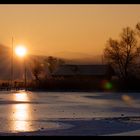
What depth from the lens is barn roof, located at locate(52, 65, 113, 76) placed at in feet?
368

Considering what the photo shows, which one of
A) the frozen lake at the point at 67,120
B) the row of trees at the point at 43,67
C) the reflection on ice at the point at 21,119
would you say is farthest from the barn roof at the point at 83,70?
the reflection on ice at the point at 21,119

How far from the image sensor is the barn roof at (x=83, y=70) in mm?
112125

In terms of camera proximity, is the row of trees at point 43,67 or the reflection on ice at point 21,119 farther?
the row of trees at point 43,67

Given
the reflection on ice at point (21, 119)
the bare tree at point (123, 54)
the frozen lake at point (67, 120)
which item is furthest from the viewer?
the bare tree at point (123, 54)

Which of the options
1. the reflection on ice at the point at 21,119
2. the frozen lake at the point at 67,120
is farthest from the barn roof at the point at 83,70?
the reflection on ice at the point at 21,119

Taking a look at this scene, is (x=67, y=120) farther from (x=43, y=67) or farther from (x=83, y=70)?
(x=43, y=67)

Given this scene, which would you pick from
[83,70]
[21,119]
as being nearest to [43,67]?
[83,70]

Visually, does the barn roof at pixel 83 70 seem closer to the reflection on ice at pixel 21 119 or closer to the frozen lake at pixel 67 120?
the frozen lake at pixel 67 120

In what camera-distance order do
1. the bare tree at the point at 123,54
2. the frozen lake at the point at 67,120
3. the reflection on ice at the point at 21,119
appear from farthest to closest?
the bare tree at the point at 123,54 < the reflection on ice at the point at 21,119 < the frozen lake at the point at 67,120

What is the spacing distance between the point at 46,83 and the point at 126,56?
21.1 meters

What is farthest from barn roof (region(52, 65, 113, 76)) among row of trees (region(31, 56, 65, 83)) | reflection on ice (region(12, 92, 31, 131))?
reflection on ice (region(12, 92, 31, 131))

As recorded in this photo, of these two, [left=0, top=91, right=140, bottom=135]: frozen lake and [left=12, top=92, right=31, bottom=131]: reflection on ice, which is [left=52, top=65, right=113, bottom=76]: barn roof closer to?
[left=0, top=91, right=140, bottom=135]: frozen lake
